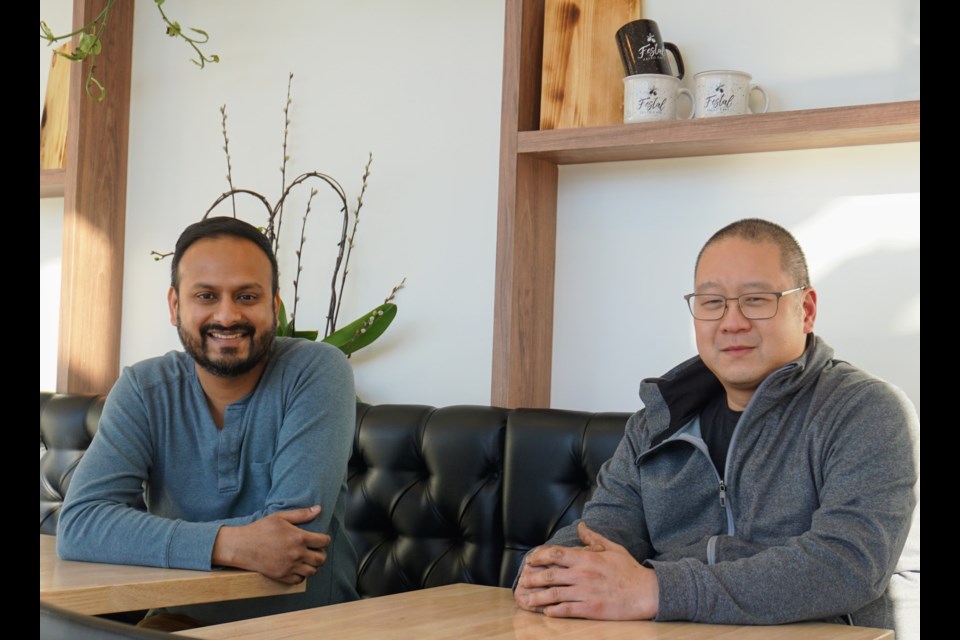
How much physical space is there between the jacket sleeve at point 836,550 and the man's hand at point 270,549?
0.64 metres

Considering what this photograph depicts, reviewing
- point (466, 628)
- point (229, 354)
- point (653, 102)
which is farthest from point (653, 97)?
point (466, 628)

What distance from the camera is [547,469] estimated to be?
223 cm

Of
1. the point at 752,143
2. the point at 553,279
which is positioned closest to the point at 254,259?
the point at 553,279

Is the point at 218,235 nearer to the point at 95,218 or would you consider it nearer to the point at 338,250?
the point at 338,250

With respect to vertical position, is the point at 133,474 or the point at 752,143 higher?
the point at 752,143

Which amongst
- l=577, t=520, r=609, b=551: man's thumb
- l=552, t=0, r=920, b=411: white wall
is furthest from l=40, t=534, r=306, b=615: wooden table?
l=552, t=0, r=920, b=411: white wall

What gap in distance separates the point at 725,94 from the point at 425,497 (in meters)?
1.08

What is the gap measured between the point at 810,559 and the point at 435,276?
5.25 feet

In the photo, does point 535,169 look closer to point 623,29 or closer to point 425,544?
point 623,29

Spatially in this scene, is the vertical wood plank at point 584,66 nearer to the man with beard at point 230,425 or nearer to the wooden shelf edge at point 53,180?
the man with beard at point 230,425

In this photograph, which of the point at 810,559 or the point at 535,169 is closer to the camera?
the point at 810,559

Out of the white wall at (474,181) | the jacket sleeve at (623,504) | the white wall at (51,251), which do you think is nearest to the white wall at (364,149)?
the white wall at (474,181)
